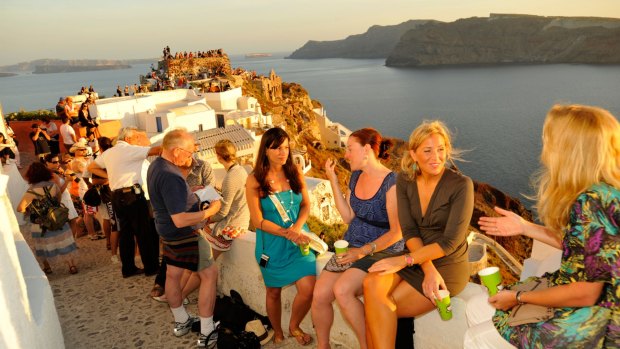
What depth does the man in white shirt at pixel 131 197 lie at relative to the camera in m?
4.96

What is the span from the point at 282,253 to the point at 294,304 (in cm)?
44

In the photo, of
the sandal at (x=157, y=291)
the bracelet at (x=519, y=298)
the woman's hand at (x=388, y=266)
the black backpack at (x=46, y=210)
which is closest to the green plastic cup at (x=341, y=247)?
the woman's hand at (x=388, y=266)

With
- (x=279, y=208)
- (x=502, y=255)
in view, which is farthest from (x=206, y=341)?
(x=502, y=255)

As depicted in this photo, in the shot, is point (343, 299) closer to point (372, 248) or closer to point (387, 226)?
point (372, 248)

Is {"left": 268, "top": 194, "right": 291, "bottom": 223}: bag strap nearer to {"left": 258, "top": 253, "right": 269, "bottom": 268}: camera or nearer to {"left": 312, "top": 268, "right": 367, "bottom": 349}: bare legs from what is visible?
{"left": 258, "top": 253, "right": 269, "bottom": 268}: camera

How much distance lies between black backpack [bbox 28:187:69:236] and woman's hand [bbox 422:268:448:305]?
4760 millimetres

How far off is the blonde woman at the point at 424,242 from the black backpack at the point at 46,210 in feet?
14.5

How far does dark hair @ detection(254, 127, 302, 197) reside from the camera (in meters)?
3.71

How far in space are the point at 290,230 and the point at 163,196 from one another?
1.11m

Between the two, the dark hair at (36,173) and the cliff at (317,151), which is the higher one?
the dark hair at (36,173)

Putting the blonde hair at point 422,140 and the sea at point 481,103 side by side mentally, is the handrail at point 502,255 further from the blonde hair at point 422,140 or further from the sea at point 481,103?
the blonde hair at point 422,140

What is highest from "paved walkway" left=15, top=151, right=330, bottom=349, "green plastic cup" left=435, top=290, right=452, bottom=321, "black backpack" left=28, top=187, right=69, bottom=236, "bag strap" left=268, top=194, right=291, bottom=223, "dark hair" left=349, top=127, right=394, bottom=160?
"dark hair" left=349, top=127, right=394, bottom=160

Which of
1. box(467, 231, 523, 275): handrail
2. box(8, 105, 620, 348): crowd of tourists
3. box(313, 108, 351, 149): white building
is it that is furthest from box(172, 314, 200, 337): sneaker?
box(313, 108, 351, 149): white building

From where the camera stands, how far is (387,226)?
11.4ft
